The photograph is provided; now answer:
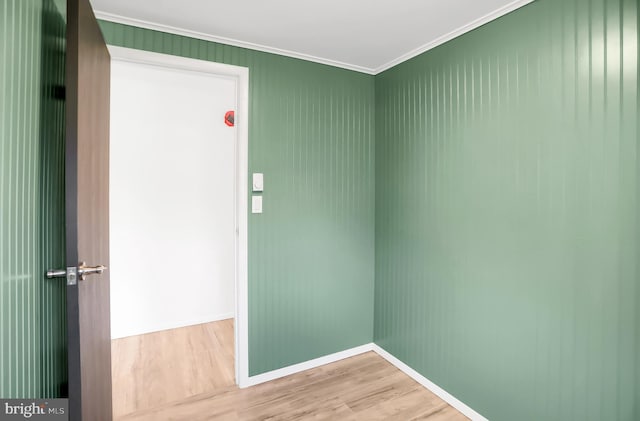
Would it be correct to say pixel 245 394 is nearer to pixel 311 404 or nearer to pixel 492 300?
pixel 311 404

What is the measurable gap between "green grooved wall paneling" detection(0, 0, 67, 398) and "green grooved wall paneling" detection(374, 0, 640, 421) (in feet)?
7.09

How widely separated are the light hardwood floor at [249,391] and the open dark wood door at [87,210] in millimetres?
533

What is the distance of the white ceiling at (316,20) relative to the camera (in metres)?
1.86

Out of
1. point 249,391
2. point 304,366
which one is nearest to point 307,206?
point 304,366

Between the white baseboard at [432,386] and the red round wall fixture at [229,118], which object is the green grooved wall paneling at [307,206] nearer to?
the white baseboard at [432,386]

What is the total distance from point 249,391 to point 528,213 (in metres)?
2.16

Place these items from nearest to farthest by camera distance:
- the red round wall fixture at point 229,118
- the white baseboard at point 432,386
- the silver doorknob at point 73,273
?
the silver doorknob at point 73,273 < the white baseboard at point 432,386 < the red round wall fixture at point 229,118

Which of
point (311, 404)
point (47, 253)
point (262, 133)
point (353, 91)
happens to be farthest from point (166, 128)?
point (311, 404)

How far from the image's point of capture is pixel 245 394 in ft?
7.74

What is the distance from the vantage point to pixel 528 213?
5.92 feet

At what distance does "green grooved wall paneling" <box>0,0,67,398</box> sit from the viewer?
1123mm

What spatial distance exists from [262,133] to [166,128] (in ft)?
4.77

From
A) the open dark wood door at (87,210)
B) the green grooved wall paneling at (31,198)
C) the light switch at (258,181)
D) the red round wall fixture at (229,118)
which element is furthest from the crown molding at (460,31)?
the green grooved wall paneling at (31,198)

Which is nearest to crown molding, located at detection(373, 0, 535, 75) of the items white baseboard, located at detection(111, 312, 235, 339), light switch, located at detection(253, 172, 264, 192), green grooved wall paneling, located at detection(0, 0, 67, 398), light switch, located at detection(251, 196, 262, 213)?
light switch, located at detection(253, 172, 264, 192)
